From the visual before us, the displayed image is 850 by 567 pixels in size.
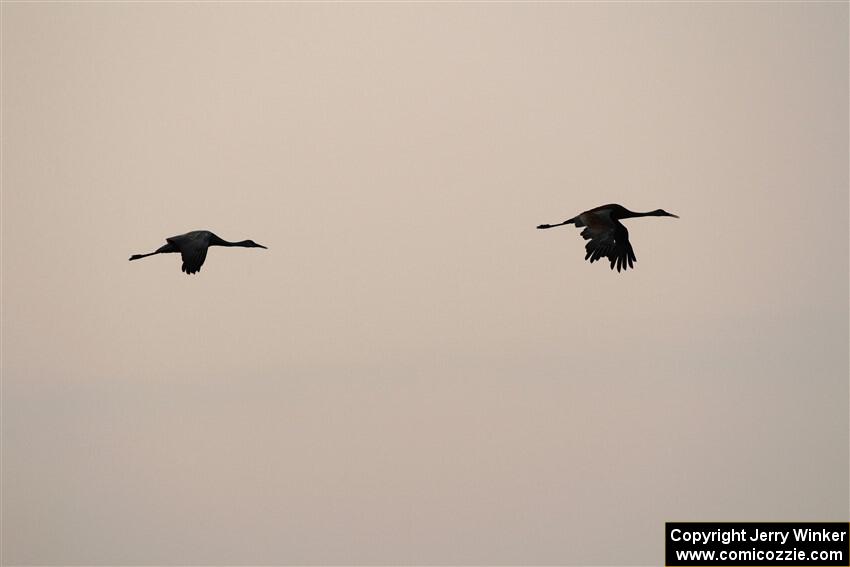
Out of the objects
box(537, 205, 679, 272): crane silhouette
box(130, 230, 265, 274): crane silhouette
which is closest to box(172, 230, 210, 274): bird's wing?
box(130, 230, 265, 274): crane silhouette

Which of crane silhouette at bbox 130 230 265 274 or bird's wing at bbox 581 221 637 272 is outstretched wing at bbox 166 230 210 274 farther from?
bird's wing at bbox 581 221 637 272

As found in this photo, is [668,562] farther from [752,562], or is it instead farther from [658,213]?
[658,213]

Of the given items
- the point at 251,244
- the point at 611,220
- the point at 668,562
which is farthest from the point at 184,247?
the point at 668,562

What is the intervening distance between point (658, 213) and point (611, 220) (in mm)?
2079

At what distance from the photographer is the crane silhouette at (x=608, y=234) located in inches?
1125

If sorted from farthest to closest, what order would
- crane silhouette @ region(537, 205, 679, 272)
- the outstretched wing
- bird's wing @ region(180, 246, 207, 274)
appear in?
crane silhouette @ region(537, 205, 679, 272)
the outstretched wing
bird's wing @ region(180, 246, 207, 274)

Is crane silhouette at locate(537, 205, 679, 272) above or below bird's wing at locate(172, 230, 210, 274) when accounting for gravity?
above

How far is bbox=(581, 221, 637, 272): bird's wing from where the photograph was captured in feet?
93.9

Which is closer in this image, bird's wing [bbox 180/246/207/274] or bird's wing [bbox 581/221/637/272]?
bird's wing [bbox 180/246/207/274]

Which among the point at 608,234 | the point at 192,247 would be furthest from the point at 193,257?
the point at 608,234

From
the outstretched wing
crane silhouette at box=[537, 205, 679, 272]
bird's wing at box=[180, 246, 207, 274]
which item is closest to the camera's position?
bird's wing at box=[180, 246, 207, 274]

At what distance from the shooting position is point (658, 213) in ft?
99.6

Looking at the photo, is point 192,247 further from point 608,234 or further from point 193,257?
point 608,234

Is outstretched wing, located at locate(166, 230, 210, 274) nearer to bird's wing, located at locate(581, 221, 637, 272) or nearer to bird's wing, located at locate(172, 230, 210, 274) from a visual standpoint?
bird's wing, located at locate(172, 230, 210, 274)
